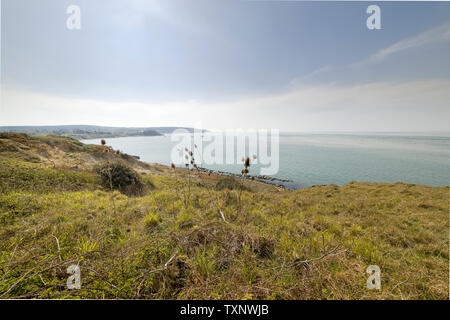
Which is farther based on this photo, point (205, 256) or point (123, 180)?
point (123, 180)

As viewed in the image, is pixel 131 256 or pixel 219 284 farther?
pixel 131 256

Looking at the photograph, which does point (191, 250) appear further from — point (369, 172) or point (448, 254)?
point (369, 172)

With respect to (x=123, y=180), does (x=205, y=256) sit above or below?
above

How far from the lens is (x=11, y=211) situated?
415cm

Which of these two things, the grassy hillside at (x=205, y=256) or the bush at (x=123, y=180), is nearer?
the grassy hillside at (x=205, y=256)

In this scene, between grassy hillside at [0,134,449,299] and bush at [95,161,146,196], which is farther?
bush at [95,161,146,196]

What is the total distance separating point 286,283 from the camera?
1.98 metres
